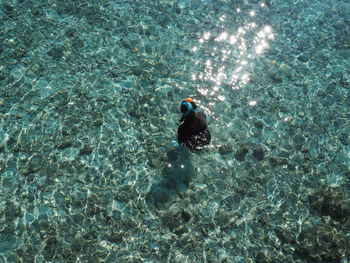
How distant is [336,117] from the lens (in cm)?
1269

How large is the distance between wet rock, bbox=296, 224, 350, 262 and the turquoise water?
3 cm

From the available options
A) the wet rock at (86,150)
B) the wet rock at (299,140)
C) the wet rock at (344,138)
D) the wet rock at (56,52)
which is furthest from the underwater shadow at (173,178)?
the wet rock at (56,52)

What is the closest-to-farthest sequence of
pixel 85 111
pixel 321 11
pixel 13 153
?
1. pixel 13 153
2. pixel 85 111
3. pixel 321 11

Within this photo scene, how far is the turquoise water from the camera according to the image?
9625 mm

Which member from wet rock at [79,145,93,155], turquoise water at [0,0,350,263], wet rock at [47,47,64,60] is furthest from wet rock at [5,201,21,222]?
wet rock at [47,47,64,60]

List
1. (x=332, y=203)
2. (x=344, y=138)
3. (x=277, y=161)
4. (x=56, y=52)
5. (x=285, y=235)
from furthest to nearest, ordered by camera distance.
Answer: (x=56, y=52) → (x=344, y=138) → (x=277, y=161) → (x=332, y=203) → (x=285, y=235)

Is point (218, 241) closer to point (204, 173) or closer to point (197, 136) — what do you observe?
point (204, 173)

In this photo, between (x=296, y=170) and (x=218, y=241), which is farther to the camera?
(x=296, y=170)

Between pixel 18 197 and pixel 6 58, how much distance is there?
19.7 feet

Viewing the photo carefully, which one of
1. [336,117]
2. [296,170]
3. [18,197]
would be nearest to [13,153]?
[18,197]

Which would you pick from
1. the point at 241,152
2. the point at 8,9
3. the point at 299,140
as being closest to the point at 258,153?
the point at 241,152

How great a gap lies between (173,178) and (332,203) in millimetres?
4830

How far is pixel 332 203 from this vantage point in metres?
10.5

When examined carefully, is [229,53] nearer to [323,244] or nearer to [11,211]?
[323,244]
